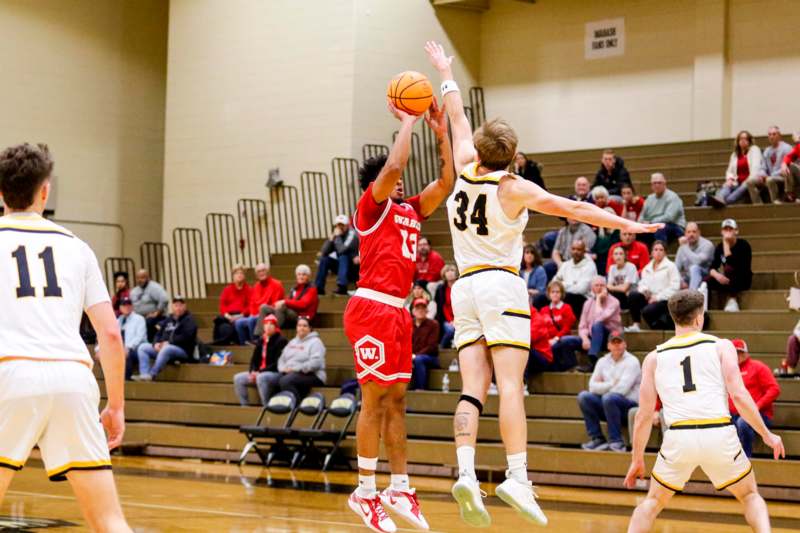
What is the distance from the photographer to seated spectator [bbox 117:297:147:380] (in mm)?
18391

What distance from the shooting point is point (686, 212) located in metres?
17.1

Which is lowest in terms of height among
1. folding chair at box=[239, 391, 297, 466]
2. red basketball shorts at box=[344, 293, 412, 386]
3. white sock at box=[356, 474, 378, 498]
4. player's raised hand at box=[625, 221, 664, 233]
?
folding chair at box=[239, 391, 297, 466]

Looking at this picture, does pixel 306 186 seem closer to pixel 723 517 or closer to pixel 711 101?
pixel 711 101

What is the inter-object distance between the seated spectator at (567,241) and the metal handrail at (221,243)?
25.7 feet

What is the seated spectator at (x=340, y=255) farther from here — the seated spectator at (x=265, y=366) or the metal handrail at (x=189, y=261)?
the metal handrail at (x=189, y=261)

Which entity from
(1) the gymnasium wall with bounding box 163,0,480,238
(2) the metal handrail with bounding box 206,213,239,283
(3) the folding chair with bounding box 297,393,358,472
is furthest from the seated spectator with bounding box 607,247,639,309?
(2) the metal handrail with bounding box 206,213,239,283

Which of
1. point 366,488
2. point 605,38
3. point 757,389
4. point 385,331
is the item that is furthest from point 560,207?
point 605,38

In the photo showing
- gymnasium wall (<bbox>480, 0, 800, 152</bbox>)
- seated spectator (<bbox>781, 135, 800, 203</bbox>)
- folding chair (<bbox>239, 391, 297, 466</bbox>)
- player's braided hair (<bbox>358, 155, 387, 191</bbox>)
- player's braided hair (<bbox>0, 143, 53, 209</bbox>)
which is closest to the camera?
player's braided hair (<bbox>0, 143, 53, 209</bbox>)

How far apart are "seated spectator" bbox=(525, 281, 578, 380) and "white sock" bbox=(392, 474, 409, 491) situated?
6779mm

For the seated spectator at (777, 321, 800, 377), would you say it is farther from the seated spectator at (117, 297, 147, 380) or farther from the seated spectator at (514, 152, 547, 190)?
the seated spectator at (117, 297, 147, 380)

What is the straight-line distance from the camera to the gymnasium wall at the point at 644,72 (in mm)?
19578

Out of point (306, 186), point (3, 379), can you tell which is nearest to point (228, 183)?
point (306, 186)

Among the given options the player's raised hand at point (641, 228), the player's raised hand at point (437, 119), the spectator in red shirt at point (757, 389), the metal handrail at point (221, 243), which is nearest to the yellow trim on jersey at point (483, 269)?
the player's raised hand at point (641, 228)

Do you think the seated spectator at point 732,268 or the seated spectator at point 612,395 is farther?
the seated spectator at point 732,268
